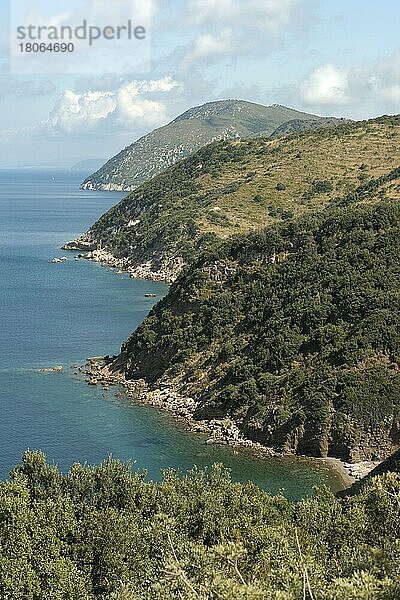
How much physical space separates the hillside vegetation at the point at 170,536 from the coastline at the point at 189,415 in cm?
1480

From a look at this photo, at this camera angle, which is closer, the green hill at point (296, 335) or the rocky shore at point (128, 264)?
the green hill at point (296, 335)

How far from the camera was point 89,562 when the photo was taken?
3086 cm

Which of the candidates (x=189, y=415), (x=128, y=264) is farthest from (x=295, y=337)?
(x=128, y=264)

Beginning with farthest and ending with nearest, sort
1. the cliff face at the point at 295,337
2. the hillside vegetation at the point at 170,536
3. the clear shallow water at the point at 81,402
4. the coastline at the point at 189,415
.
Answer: the cliff face at the point at 295,337, the clear shallow water at the point at 81,402, the coastline at the point at 189,415, the hillside vegetation at the point at 170,536

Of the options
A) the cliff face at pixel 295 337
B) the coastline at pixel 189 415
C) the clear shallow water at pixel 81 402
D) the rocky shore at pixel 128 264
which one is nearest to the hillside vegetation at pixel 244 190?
the rocky shore at pixel 128 264

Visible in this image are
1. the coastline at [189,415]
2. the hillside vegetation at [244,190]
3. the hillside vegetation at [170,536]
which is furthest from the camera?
the hillside vegetation at [244,190]

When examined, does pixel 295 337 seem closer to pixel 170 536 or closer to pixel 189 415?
pixel 189 415

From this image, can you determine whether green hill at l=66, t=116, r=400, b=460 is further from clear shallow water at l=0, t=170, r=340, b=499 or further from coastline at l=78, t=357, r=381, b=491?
clear shallow water at l=0, t=170, r=340, b=499

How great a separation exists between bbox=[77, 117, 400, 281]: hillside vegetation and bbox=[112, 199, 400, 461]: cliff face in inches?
1184

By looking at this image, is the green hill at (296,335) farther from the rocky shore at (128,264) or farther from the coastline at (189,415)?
the rocky shore at (128,264)

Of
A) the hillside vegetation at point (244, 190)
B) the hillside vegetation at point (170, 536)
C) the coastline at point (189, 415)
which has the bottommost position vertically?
the coastline at point (189, 415)

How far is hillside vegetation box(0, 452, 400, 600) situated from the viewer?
24125 millimetres

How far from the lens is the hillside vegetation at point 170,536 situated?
2412cm

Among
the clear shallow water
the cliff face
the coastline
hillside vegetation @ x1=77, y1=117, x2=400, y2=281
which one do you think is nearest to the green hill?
the cliff face
